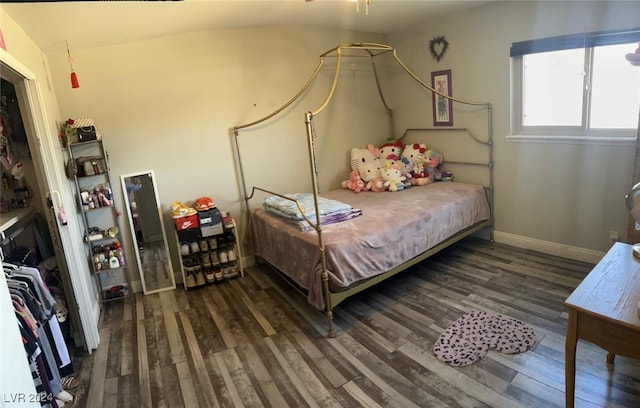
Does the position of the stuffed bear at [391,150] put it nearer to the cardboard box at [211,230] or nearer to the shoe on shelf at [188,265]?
the cardboard box at [211,230]

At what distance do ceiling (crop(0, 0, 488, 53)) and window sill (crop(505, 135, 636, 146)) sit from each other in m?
1.30

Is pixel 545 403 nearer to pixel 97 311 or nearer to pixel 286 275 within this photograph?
pixel 286 275

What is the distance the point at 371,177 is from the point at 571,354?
8.96 feet

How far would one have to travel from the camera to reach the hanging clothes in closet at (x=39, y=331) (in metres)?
1.81

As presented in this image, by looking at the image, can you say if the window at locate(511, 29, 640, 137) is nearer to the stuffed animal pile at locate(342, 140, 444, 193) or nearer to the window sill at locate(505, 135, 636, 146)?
the window sill at locate(505, 135, 636, 146)

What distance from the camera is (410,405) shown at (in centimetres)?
195

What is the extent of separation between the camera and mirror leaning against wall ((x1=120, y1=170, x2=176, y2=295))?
3436mm

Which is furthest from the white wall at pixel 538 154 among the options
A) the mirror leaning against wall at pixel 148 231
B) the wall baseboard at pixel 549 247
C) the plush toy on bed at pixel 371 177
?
the mirror leaning against wall at pixel 148 231

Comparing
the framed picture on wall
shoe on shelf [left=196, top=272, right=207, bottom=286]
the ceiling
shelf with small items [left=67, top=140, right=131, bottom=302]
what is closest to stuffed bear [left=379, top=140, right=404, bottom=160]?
the framed picture on wall

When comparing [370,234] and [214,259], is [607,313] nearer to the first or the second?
[370,234]

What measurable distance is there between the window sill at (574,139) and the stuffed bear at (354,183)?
150 centimetres

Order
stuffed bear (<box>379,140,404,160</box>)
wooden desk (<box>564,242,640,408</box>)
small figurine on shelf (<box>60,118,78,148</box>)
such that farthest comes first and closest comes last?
stuffed bear (<box>379,140,404,160</box>), small figurine on shelf (<box>60,118,78,148</box>), wooden desk (<box>564,242,640,408</box>)

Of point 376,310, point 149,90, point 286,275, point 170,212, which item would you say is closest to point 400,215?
point 376,310

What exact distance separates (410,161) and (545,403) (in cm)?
279
